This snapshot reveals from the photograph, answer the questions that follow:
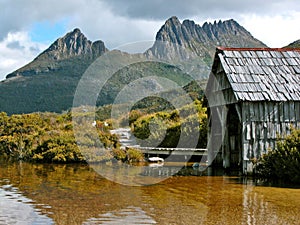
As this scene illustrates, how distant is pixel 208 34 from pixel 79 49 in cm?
3977

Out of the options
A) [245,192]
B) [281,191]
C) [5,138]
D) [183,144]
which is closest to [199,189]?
[245,192]

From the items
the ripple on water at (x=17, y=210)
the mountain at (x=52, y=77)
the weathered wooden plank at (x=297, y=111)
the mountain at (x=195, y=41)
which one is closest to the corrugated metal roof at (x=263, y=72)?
the weathered wooden plank at (x=297, y=111)

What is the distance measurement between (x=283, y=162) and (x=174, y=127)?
610 inches

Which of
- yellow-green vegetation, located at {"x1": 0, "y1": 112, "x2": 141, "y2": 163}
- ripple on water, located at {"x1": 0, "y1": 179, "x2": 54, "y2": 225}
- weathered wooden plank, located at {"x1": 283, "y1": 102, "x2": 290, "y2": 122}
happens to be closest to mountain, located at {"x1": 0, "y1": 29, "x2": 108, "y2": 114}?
yellow-green vegetation, located at {"x1": 0, "y1": 112, "x2": 141, "y2": 163}

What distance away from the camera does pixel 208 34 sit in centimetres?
12962

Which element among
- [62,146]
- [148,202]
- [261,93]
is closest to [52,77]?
[62,146]

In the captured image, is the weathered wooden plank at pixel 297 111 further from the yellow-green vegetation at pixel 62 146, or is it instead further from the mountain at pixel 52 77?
the mountain at pixel 52 77

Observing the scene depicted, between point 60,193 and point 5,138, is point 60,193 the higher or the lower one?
the lower one

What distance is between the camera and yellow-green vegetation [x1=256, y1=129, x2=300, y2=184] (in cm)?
1438

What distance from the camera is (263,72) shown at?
16.8 m

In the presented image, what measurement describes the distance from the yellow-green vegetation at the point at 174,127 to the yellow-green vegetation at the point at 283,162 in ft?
39.6

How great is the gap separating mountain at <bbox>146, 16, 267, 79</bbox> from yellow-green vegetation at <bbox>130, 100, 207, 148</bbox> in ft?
94.4

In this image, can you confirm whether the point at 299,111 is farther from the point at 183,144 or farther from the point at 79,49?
the point at 79,49

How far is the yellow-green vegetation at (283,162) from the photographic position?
14375 mm
